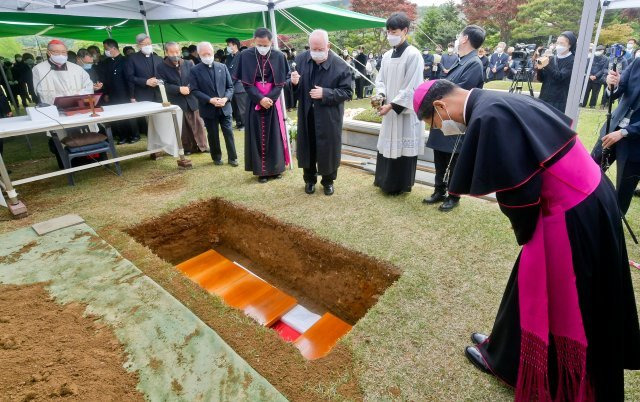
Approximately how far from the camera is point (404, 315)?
7.28ft

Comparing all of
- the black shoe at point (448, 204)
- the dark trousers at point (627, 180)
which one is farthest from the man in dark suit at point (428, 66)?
the dark trousers at point (627, 180)

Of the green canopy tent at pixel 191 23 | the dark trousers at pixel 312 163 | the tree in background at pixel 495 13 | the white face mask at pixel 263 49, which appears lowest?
the dark trousers at pixel 312 163

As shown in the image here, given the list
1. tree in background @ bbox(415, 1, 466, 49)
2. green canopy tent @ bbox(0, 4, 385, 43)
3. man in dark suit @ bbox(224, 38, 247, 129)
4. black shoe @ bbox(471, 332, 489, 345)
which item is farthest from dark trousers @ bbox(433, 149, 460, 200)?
tree in background @ bbox(415, 1, 466, 49)

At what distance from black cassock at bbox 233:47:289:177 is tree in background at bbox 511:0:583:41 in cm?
1569

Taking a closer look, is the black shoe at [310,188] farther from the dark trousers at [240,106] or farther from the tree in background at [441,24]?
the tree in background at [441,24]

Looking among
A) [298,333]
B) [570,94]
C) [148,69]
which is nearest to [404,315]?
[298,333]

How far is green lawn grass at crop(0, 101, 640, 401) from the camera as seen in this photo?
1835 mm

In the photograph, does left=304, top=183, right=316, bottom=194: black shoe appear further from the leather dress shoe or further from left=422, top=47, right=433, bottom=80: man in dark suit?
left=422, top=47, right=433, bottom=80: man in dark suit

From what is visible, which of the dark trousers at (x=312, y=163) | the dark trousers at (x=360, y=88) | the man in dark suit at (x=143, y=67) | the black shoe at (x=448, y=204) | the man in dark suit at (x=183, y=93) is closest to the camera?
the black shoe at (x=448, y=204)

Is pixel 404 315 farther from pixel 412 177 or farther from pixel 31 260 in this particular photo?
pixel 31 260

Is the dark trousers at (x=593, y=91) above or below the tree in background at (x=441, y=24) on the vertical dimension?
below

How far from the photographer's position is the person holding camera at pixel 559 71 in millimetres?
4254

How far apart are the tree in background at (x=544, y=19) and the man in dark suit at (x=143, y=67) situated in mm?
16081

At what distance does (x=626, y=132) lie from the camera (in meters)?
2.65
